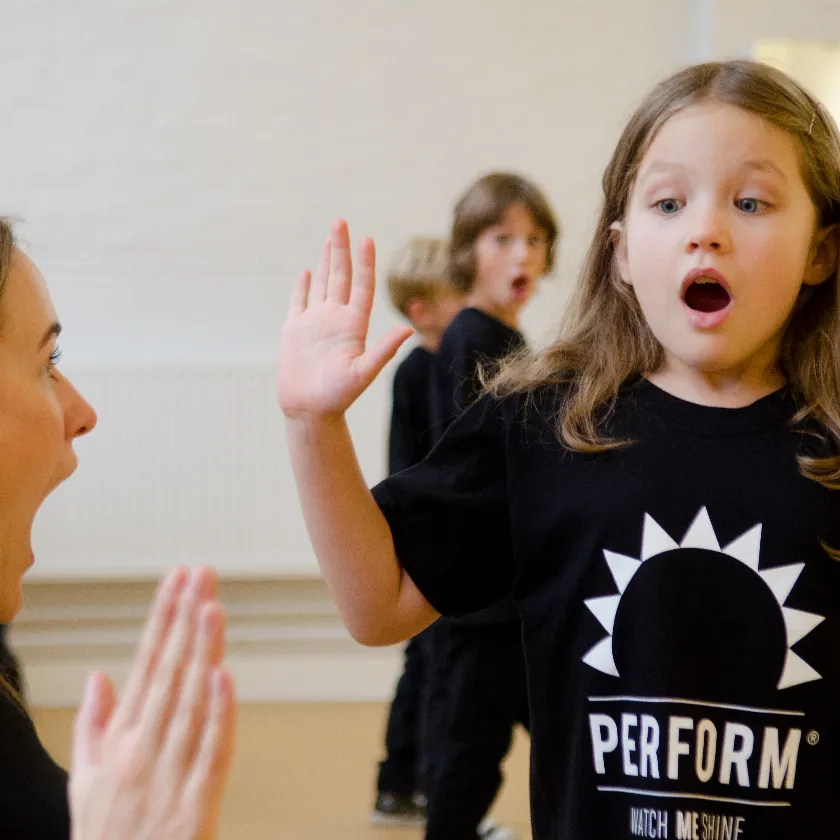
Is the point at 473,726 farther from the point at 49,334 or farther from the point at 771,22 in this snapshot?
the point at 771,22

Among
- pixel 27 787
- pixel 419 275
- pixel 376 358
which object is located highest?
pixel 419 275

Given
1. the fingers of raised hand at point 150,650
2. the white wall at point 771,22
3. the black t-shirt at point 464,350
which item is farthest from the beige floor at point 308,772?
the white wall at point 771,22

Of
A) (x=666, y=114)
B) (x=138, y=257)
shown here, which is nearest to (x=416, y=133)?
(x=138, y=257)

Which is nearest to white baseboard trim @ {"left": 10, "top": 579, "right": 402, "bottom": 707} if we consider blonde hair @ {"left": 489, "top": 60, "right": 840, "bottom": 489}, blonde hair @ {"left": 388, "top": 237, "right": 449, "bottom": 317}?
blonde hair @ {"left": 388, "top": 237, "right": 449, "bottom": 317}

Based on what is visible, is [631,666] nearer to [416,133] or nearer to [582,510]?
[582,510]

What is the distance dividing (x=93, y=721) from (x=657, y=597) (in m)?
0.60

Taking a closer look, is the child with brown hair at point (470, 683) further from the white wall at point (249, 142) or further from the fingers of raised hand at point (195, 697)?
the white wall at point (249, 142)

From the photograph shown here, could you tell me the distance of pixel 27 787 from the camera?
976 mm

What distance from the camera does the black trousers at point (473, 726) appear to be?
2.41m

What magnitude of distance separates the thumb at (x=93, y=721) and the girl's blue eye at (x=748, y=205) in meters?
0.78

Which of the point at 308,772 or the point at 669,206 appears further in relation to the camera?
the point at 308,772

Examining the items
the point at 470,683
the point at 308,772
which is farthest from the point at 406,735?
the point at 470,683

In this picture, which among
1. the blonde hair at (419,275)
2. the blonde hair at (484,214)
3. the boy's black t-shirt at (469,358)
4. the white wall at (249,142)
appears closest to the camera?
the boy's black t-shirt at (469,358)

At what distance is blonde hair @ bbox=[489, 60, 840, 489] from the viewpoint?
3.89 ft
